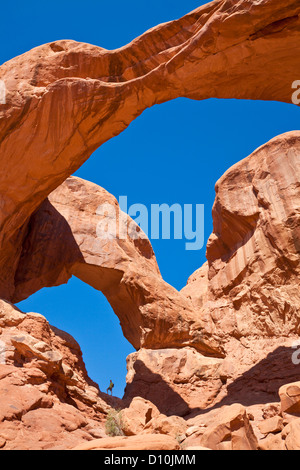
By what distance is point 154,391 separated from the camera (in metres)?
16.5

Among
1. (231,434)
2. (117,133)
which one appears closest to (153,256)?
(117,133)

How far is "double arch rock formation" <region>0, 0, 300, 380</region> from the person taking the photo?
39.0 feet

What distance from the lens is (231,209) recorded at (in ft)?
58.4

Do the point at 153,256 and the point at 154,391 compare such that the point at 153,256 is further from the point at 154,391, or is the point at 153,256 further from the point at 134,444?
the point at 134,444

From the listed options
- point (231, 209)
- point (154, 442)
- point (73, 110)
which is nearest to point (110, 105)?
point (73, 110)

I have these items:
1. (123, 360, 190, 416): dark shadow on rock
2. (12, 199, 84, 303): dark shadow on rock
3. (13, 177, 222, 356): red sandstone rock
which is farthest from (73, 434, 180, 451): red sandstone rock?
(12, 199, 84, 303): dark shadow on rock

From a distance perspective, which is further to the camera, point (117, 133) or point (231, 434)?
point (117, 133)

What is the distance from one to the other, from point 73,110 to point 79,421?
7848mm

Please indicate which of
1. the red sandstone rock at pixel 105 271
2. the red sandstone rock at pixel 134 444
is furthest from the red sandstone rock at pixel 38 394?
the red sandstone rock at pixel 105 271

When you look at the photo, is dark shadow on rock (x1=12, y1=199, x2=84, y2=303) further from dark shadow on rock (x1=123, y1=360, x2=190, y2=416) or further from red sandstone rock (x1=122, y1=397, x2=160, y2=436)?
red sandstone rock (x1=122, y1=397, x2=160, y2=436)

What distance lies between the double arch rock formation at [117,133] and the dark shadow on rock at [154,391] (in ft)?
4.19

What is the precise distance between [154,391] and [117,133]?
8859mm
